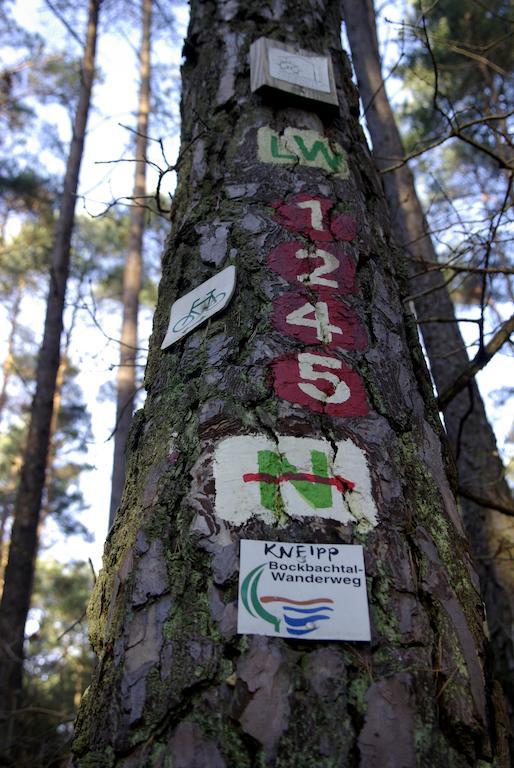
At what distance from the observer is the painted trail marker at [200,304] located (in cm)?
140

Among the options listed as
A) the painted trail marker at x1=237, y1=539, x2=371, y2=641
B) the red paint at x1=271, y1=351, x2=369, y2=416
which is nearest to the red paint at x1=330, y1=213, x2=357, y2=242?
the red paint at x1=271, y1=351, x2=369, y2=416

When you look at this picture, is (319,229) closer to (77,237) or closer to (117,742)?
(117,742)

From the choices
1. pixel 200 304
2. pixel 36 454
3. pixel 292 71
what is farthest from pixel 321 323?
pixel 36 454

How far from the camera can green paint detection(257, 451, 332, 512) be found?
1094 millimetres

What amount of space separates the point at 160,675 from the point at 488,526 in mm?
3820

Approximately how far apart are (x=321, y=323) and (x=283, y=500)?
1.34 ft

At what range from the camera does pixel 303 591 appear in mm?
993

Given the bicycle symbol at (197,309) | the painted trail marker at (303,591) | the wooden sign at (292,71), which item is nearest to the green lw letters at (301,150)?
the wooden sign at (292,71)

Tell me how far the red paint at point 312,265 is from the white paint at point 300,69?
0.60 meters

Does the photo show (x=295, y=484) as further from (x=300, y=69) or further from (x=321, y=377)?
(x=300, y=69)

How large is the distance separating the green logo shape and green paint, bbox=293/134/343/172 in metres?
1.08

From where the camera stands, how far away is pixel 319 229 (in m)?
1.51

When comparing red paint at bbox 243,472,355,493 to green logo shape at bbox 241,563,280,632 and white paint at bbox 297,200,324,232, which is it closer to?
green logo shape at bbox 241,563,280,632

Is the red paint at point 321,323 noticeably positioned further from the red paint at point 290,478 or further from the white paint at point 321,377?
the red paint at point 290,478
